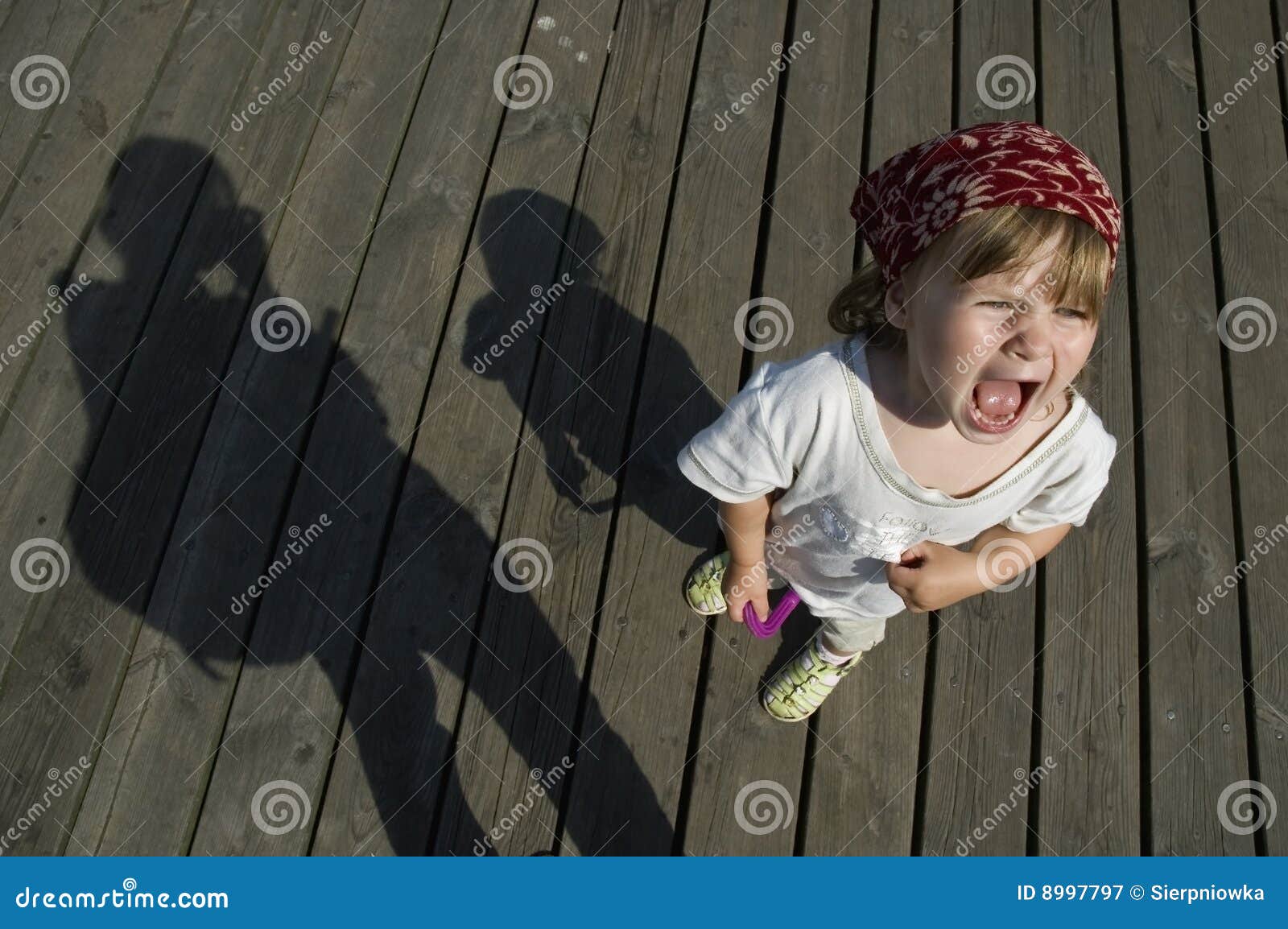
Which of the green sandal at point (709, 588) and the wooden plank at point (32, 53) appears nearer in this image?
the green sandal at point (709, 588)

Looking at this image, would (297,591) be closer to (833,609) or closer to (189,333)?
(189,333)

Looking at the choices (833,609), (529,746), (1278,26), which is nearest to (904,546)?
(833,609)

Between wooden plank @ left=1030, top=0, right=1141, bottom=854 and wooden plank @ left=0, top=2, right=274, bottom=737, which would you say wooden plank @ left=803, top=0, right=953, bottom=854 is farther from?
wooden plank @ left=0, top=2, right=274, bottom=737

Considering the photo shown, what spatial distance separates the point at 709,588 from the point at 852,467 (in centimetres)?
79

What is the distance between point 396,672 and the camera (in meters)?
2.17

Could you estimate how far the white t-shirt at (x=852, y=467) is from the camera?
1398mm

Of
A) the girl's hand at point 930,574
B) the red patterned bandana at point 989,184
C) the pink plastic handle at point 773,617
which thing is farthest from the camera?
the pink plastic handle at point 773,617

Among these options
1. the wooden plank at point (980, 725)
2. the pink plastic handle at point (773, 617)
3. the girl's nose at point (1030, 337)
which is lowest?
the wooden plank at point (980, 725)

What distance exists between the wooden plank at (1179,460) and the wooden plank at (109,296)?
2480 millimetres

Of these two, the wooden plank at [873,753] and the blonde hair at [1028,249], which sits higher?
the blonde hair at [1028,249]

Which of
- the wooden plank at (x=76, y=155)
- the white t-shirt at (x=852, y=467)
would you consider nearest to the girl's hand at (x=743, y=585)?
the white t-shirt at (x=852, y=467)

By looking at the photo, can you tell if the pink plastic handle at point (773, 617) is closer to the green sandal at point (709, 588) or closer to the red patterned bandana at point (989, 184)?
the green sandal at point (709, 588)

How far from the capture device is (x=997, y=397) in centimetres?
129

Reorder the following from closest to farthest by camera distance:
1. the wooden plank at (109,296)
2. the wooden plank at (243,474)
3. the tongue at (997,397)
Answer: the tongue at (997,397) < the wooden plank at (243,474) < the wooden plank at (109,296)
